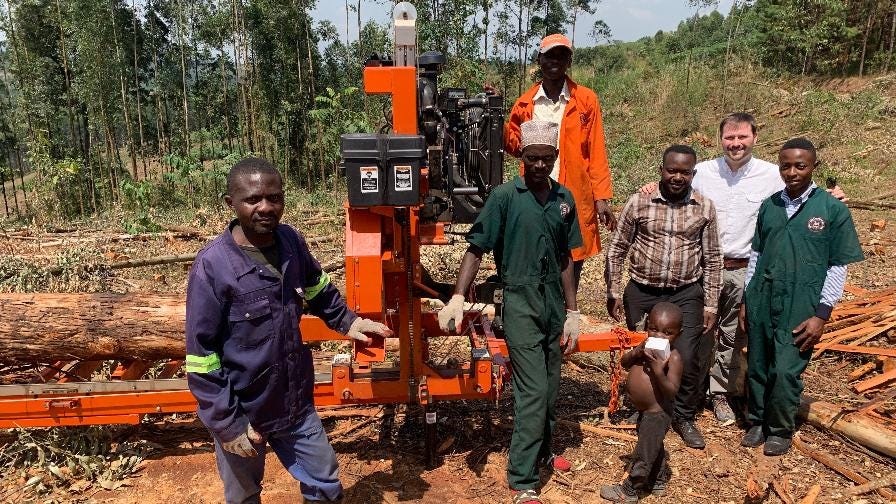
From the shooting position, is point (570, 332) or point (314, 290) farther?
point (570, 332)

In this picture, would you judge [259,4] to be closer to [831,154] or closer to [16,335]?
[831,154]

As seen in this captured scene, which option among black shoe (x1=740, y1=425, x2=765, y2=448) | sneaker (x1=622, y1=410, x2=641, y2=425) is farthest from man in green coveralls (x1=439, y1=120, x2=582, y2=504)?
black shoe (x1=740, y1=425, x2=765, y2=448)

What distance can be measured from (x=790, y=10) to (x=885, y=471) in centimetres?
2233

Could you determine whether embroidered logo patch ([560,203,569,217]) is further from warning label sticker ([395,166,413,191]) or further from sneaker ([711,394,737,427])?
sneaker ([711,394,737,427])

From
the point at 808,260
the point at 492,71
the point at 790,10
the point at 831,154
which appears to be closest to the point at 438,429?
the point at 808,260

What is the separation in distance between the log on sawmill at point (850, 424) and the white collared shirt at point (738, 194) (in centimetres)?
121

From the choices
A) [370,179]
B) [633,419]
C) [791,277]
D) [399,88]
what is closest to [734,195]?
[791,277]

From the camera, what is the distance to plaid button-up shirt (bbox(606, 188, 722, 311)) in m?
3.65

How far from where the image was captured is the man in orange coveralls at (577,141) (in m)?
4.00

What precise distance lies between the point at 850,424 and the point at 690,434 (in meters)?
1.06

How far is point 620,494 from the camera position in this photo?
3330 mm

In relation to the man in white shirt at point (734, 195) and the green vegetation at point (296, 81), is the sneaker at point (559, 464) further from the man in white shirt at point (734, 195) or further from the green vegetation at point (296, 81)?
the green vegetation at point (296, 81)

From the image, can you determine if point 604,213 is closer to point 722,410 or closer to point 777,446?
point 722,410

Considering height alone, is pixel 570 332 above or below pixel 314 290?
below
